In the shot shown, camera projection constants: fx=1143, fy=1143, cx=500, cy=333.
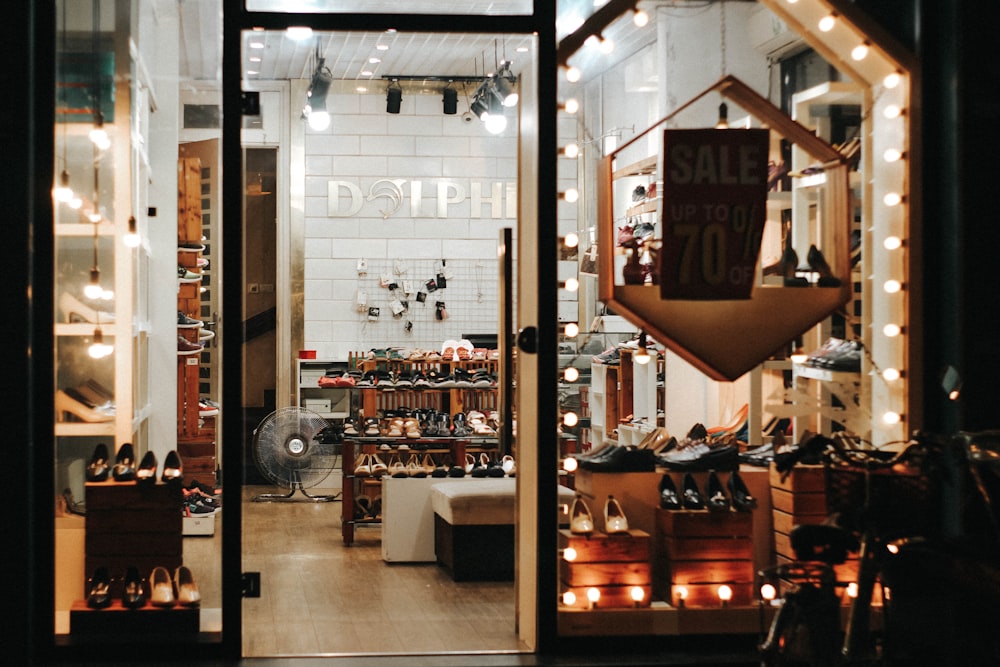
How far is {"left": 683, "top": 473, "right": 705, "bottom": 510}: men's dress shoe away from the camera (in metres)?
4.60

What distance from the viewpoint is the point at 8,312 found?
4070 millimetres

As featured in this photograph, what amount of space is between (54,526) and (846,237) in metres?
3.20

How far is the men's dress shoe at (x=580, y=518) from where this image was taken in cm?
452

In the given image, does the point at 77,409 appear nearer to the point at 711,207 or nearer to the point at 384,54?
the point at 711,207

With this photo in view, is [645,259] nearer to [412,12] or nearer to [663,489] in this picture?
[663,489]

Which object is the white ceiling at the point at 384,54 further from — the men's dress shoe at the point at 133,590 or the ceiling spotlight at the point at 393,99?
the men's dress shoe at the point at 133,590

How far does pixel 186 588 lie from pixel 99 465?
585 mm

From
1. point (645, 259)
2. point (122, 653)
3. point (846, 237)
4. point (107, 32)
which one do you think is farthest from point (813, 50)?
point (122, 653)

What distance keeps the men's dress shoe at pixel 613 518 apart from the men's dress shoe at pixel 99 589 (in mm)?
1934

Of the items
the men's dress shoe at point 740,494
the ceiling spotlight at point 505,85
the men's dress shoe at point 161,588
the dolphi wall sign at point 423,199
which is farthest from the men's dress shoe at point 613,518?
the dolphi wall sign at point 423,199

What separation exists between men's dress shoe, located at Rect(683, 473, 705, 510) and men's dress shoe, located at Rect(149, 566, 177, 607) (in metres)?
2.05

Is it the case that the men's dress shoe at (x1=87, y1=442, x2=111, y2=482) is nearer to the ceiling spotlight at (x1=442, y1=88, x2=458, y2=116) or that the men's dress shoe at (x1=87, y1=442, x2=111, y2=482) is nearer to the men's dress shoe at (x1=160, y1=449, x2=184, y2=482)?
the men's dress shoe at (x1=160, y1=449, x2=184, y2=482)

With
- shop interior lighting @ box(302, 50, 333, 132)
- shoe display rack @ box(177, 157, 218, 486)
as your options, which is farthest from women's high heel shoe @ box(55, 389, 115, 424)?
shop interior lighting @ box(302, 50, 333, 132)

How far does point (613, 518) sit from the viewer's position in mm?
4578
